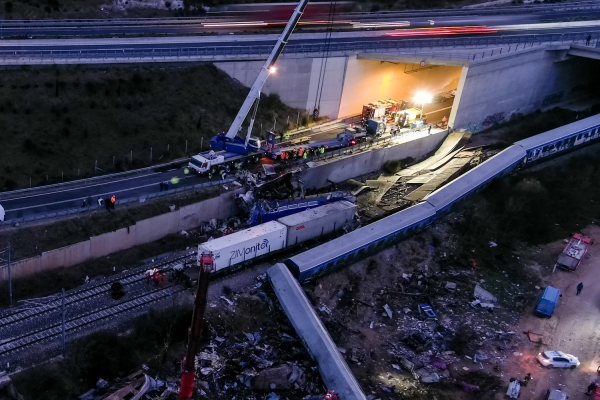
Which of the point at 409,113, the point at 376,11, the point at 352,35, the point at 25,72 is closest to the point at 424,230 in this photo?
the point at 409,113

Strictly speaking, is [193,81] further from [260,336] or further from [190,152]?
[260,336]

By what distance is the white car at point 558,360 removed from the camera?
36688 mm

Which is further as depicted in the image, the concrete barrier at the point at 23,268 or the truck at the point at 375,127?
the truck at the point at 375,127

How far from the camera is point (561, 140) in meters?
60.7

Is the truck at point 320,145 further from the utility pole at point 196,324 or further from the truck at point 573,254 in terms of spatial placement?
the utility pole at point 196,324

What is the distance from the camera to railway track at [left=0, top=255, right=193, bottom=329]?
112 ft

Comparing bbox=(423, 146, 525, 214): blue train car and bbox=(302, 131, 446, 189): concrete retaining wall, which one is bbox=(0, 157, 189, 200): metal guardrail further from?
bbox=(423, 146, 525, 214): blue train car

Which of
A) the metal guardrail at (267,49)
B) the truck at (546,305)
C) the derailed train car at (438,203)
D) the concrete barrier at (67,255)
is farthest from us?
the metal guardrail at (267,49)

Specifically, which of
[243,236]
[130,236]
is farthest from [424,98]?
[130,236]

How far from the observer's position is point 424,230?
4812 cm

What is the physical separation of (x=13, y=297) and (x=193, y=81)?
2485 centimetres

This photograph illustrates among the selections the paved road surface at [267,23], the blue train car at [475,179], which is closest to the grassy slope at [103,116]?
the paved road surface at [267,23]

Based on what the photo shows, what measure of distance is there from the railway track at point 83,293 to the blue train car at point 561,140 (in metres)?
32.8

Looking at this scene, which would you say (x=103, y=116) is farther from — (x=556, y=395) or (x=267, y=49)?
(x=556, y=395)
